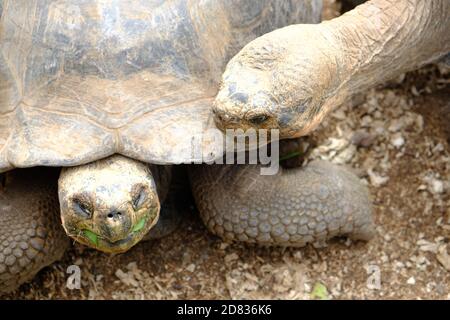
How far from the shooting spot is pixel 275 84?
2.06m

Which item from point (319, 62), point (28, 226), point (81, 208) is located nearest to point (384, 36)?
point (319, 62)

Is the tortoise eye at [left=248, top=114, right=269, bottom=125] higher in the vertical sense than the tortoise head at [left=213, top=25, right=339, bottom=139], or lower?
lower

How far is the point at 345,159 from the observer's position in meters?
3.07

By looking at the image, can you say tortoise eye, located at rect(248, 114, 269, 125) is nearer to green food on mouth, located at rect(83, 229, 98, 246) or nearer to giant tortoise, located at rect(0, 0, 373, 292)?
giant tortoise, located at rect(0, 0, 373, 292)

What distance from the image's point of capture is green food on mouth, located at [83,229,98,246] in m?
2.25

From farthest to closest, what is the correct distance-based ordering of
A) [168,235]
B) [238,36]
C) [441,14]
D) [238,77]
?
[168,235], [441,14], [238,36], [238,77]

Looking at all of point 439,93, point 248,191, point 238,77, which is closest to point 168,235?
point 248,191

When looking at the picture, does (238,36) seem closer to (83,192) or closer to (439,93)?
(83,192)

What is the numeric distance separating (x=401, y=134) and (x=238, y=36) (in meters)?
0.98

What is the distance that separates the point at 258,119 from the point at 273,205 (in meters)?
0.67

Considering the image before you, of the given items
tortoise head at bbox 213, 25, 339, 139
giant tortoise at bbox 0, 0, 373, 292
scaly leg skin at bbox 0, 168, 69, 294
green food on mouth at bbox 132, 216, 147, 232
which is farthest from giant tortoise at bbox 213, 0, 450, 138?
scaly leg skin at bbox 0, 168, 69, 294

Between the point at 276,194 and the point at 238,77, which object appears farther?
the point at 276,194

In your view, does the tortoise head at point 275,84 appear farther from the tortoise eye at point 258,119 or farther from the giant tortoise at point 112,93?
the giant tortoise at point 112,93

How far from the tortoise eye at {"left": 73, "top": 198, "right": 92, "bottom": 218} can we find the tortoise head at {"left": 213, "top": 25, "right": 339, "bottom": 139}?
433mm
